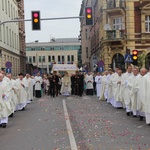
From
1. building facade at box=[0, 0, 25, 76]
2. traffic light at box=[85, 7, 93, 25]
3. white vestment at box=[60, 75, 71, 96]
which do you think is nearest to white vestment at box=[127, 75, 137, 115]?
traffic light at box=[85, 7, 93, 25]

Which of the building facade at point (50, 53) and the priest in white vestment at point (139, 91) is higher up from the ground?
the building facade at point (50, 53)

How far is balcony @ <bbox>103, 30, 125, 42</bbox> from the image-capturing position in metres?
41.5

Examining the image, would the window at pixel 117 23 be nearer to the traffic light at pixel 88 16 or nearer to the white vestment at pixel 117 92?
the traffic light at pixel 88 16

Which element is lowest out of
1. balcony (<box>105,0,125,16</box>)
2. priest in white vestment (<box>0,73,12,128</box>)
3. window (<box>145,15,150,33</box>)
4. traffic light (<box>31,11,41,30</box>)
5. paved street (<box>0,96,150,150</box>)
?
paved street (<box>0,96,150,150</box>)

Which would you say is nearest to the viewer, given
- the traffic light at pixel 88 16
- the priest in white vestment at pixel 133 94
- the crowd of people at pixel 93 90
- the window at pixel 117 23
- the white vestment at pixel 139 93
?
the crowd of people at pixel 93 90

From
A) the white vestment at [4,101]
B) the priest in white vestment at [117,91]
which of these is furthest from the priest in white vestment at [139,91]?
the white vestment at [4,101]

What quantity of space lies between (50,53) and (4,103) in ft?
354

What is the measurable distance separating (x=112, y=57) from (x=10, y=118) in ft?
91.3

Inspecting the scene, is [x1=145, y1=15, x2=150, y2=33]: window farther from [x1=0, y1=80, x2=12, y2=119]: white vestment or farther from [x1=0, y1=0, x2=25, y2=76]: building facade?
[x1=0, y1=80, x2=12, y2=119]: white vestment

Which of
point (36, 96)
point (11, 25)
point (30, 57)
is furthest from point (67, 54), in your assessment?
point (36, 96)

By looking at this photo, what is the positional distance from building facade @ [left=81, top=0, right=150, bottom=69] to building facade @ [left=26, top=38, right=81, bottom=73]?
2999 inches

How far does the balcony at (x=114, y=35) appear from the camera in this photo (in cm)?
4154

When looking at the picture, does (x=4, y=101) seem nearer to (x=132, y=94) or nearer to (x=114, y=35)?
(x=132, y=94)

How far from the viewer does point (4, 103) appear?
1371 cm
